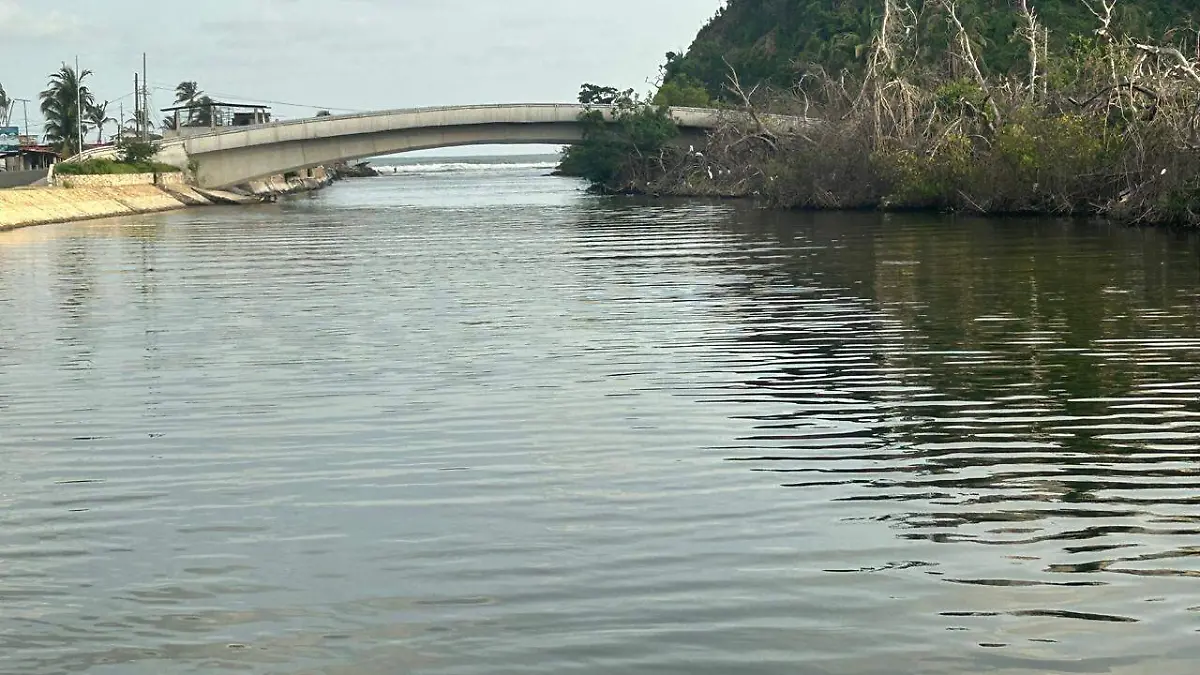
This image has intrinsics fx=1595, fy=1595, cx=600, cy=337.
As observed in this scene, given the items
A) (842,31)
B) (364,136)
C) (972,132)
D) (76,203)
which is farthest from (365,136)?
(972,132)

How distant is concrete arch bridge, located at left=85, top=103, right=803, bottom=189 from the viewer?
95812 millimetres

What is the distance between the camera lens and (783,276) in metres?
32.4

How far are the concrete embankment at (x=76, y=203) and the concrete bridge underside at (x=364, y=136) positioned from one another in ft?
24.4

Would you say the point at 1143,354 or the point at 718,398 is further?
the point at 1143,354

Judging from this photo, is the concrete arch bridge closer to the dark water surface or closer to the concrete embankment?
the concrete embankment

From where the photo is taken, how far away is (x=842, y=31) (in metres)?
110

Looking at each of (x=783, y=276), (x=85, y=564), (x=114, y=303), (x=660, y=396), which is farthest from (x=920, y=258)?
(x=85, y=564)

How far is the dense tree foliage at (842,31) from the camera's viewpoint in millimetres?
85125

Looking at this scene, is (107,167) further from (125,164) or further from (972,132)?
(972,132)

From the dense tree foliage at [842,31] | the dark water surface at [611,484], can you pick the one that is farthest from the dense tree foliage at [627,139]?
the dark water surface at [611,484]

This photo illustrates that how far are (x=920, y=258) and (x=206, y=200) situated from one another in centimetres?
6523

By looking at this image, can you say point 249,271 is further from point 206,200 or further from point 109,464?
point 206,200

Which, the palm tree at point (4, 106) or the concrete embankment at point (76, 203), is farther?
the palm tree at point (4, 106)

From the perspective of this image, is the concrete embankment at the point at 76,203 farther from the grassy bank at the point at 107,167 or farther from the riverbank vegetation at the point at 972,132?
the riverbank vegetation at the point at 972,132
